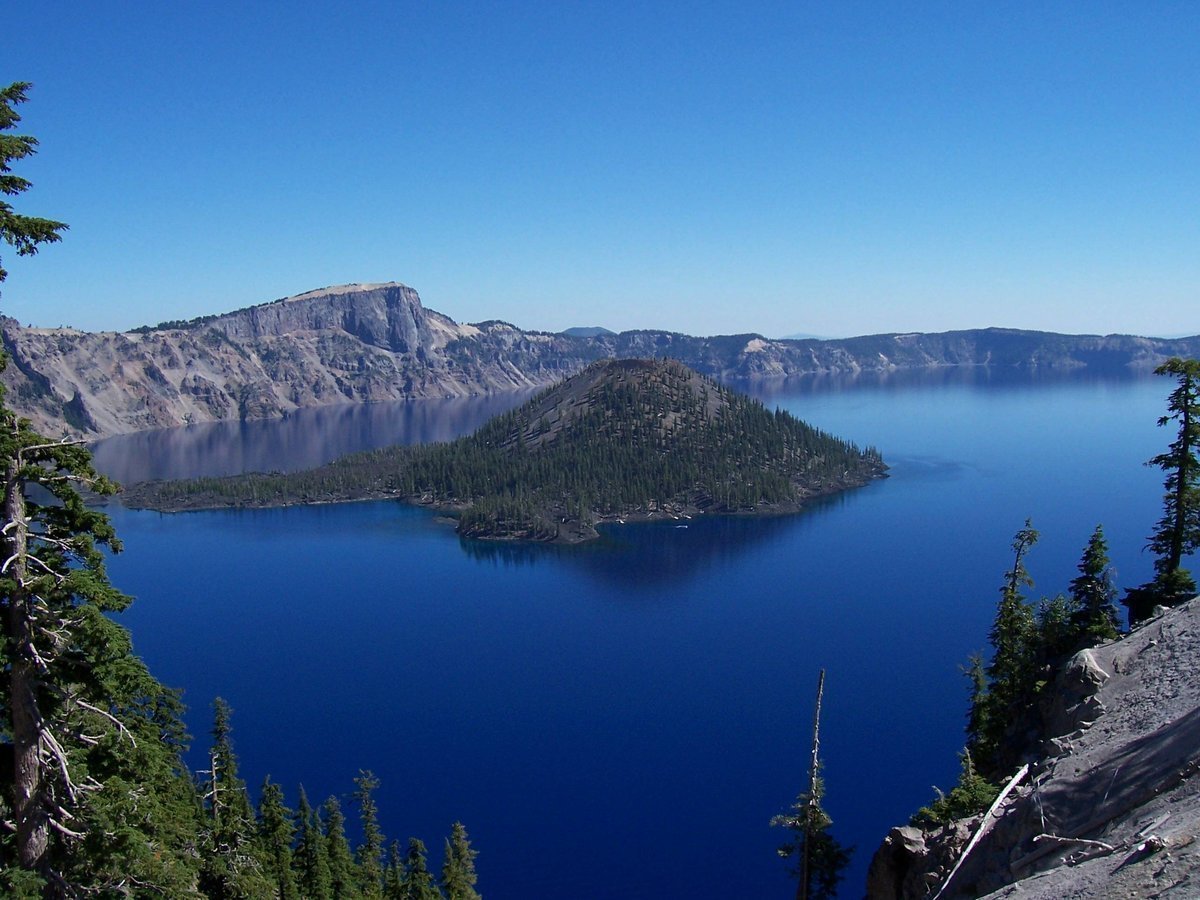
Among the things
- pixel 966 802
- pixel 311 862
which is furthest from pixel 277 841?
pixel 966 802

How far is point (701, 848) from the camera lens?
56562mm

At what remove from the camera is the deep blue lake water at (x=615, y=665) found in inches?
2362

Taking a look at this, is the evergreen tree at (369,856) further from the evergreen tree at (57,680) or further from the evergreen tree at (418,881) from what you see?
the evergreen tree at (57,680)

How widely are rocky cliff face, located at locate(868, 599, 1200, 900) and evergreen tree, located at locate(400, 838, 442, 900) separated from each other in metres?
26.9

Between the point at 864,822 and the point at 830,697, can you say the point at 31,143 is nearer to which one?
the point at 864,822

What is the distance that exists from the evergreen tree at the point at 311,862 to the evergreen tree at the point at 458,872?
19.1 ft

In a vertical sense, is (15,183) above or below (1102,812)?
above

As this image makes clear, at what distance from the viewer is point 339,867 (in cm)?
4453

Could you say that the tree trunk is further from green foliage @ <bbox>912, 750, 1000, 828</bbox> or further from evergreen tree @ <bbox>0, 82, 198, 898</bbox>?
green foliage @ <bbox>912, 750, 1000, 828</bbox>

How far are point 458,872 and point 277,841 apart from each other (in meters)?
9.08

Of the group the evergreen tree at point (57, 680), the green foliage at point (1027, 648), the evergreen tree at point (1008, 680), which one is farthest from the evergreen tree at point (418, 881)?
the evergreen tree at point (57, 680)

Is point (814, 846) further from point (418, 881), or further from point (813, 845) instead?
point (418, 881)

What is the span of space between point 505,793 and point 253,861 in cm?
3256

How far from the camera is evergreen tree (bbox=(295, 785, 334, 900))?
42.7 meters
